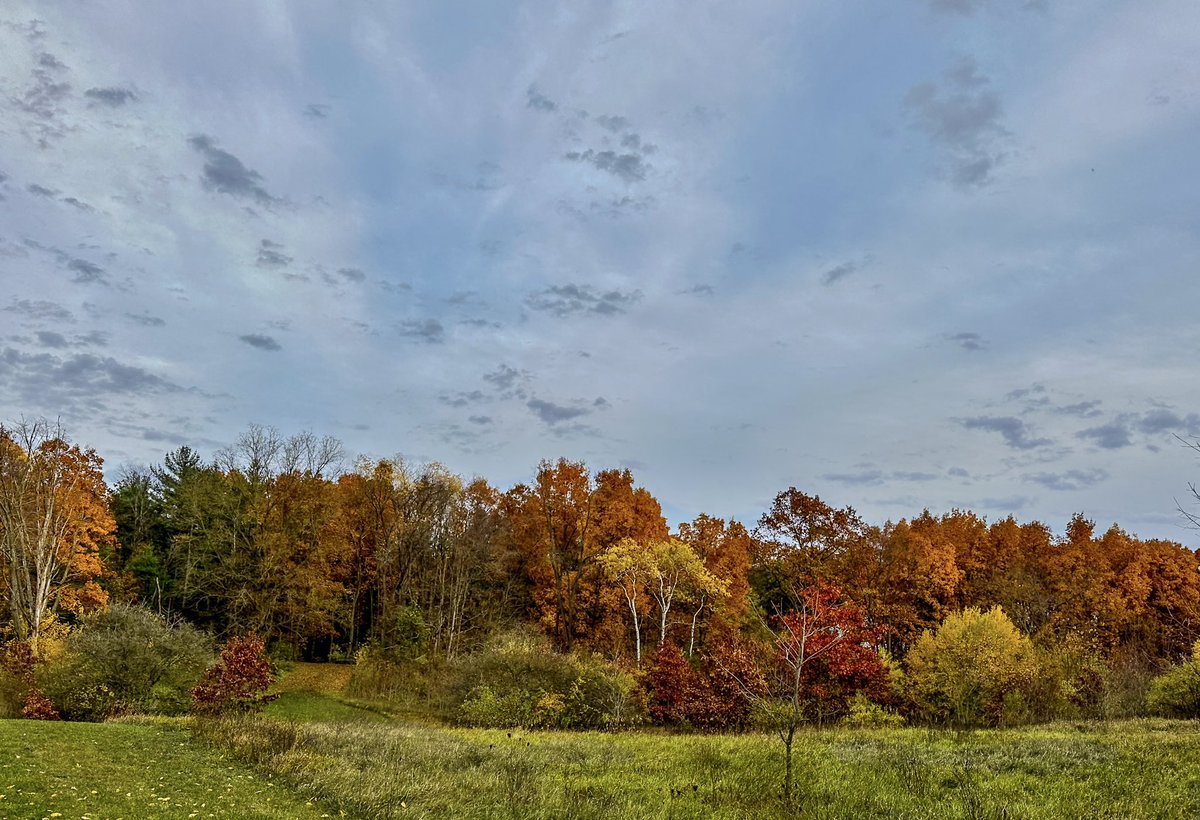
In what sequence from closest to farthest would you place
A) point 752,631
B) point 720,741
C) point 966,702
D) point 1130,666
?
1. point 720,741
2. point 966,702
3. point 1130,666
4. point 752,631

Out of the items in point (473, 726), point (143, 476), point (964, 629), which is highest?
point (143, 476)

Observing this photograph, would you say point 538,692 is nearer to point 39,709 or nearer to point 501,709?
point 501,709

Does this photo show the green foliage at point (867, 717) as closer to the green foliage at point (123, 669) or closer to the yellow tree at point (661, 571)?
the yellow tree at point (661, 571)

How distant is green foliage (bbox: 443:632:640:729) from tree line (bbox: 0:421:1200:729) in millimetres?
9988

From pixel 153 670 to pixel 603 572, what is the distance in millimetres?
27667

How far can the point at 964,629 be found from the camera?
1139 inches

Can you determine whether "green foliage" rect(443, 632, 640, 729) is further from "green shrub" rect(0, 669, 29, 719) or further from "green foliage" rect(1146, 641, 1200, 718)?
"green foliage" rect(1146, 641, 1200, 718)

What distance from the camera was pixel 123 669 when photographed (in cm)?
2545

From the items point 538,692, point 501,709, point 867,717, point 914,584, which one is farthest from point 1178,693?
point 501,709

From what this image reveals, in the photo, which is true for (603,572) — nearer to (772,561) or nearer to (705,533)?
(705,533)

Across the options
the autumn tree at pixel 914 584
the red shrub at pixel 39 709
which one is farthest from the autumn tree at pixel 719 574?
the red shrub at pixel 39 709

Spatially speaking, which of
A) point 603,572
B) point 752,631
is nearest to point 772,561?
point 752,631

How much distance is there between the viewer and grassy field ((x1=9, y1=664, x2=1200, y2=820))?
11.1m

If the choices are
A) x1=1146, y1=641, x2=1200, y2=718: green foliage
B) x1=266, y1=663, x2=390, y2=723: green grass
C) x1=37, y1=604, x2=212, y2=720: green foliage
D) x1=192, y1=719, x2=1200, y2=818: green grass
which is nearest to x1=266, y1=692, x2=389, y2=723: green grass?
x1=266, y1=663, x2=390, y2=723: green grass
